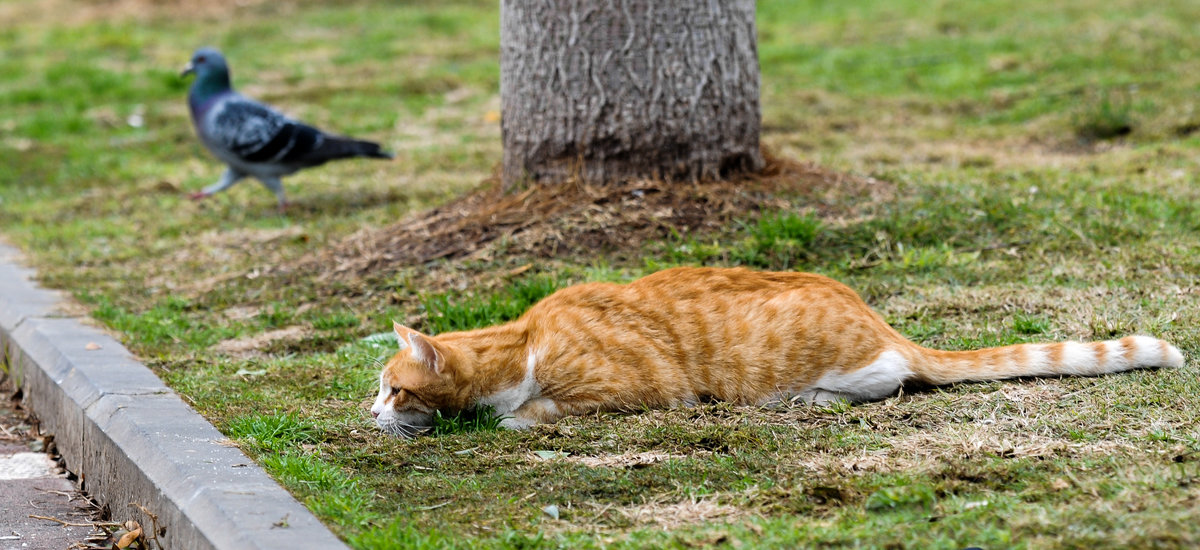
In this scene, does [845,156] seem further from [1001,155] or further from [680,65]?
[680,65]

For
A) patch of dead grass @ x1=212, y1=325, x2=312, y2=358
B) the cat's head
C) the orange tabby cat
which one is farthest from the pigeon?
the cat's head

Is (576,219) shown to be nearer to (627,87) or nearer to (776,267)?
(627,87)

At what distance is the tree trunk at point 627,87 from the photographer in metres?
6.00

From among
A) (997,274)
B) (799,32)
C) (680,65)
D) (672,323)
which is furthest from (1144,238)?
(799,32)

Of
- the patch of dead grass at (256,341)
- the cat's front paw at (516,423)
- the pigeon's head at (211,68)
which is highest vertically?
the pigeon's head at (211,68)

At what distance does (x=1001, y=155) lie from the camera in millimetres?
8094

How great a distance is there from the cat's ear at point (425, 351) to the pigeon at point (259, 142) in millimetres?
4475

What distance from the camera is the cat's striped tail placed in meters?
4.00

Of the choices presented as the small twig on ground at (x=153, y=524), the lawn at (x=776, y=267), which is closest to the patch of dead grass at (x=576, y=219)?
the lawn at (x=776, y=267)

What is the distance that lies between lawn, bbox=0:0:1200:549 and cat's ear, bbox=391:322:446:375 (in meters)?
0.25

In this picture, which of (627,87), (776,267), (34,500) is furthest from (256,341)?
(776,267)

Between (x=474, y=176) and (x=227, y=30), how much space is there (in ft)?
29.5

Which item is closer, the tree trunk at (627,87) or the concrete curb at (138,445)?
the concrete curb at (138,445)

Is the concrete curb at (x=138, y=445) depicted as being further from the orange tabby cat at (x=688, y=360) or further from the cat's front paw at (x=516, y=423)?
the cat's front paw at (x=516, y=423)
